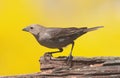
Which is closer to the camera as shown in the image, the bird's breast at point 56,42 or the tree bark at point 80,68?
the tree bark at point 80,68

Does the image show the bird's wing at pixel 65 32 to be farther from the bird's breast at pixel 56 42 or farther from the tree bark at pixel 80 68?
the tree bark at pixel 80 68

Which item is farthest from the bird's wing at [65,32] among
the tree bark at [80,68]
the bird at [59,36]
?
the tree bark at [80,68]

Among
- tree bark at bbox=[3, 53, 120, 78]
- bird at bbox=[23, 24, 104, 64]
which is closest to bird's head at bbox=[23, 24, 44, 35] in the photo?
bird at bbox=[23, 24, 104, 64]

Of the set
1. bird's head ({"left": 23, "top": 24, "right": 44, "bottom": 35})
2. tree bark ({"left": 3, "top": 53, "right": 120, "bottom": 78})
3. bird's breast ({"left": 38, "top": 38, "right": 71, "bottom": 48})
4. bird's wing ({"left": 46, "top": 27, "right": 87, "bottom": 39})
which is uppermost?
bird's head ({"left": 23, "top": 24, "right": 44, "bottom": 35})

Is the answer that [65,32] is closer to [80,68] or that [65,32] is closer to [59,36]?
[59,36]

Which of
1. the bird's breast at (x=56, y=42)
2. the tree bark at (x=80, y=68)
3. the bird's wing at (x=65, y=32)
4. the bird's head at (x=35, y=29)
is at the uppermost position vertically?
the bird's head at (x=35, y=29)

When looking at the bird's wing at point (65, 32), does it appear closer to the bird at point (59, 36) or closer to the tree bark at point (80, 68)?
the bird at point (59, 36)

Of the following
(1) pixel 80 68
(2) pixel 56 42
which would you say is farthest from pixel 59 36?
(1) pixel 80 68

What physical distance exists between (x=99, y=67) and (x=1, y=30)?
0.88m

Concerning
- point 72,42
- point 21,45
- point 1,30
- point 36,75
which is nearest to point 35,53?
point 21,45

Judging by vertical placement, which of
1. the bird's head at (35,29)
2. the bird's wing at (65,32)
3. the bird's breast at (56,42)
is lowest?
the bird's breast at (56,42)

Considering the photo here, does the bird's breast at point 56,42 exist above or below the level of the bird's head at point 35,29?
below

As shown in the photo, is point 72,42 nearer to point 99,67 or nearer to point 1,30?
point 99,67

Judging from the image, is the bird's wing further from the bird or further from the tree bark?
the tree bark
